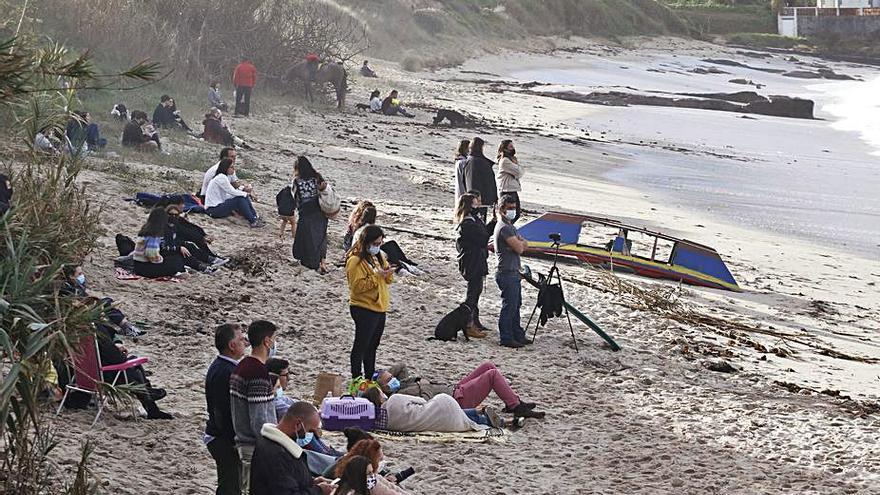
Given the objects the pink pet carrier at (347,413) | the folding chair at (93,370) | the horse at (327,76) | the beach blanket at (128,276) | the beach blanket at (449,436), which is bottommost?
the beach blanket at (449,436)

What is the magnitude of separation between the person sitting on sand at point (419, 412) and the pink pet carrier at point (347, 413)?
3.1 inches

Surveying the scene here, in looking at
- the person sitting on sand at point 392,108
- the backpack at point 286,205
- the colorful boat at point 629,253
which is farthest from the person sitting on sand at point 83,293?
the person sitting on sand at point 392,108

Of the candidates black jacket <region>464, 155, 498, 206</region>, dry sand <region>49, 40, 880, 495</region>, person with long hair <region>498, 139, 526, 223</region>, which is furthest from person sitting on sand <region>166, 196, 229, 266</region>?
person with long hair <region>498, 139, 526, 223</region>

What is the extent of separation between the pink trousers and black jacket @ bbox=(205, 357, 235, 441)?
2767 millimetres

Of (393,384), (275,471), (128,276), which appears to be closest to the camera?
(275,471)

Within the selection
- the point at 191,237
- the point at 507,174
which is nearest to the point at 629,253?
the point at 507,174

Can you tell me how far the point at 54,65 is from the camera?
222 inches

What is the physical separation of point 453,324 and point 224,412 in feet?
15.6

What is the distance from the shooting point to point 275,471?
5.67 metres

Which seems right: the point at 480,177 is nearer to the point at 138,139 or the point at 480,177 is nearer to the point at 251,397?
the point at 138,139

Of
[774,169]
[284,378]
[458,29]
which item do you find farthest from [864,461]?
[458,29]

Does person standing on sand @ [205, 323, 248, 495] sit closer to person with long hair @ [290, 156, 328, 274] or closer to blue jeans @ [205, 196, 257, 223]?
person with long hair @ [290, 156, 328, 274]

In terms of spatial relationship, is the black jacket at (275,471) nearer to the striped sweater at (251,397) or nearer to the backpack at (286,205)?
the striped sweater at (251,397)

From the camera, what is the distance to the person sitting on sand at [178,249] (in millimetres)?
11664
